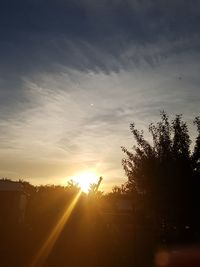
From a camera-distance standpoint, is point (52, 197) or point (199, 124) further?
point (52, 197)

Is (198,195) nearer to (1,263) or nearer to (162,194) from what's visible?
(162,194)

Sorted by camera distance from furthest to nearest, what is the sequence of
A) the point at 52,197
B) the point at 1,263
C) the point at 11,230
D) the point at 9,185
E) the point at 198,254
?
1. the point at 9,185
2. the point at 52,197
3. the point at 11,230
4. the point at 1,263
5. the point at 198,254

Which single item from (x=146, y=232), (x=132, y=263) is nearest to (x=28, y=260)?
(x=132, y=263)

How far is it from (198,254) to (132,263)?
6.66 metres

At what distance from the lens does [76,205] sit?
22469 millimetres

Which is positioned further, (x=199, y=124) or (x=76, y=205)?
(x=76, y=205)

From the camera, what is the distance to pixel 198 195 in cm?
1677

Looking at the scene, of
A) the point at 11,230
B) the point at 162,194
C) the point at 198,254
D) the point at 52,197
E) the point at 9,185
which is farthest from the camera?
the point at 9,185

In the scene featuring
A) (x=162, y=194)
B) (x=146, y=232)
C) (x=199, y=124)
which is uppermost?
(x=199, y=124)

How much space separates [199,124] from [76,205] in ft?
26.0

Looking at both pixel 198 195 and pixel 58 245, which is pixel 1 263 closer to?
pixel 58 245

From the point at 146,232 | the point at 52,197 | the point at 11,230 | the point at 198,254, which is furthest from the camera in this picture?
the point at 52,197

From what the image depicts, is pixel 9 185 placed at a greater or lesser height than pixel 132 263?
greater

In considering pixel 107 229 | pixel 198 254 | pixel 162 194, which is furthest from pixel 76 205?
pixel 198 254
